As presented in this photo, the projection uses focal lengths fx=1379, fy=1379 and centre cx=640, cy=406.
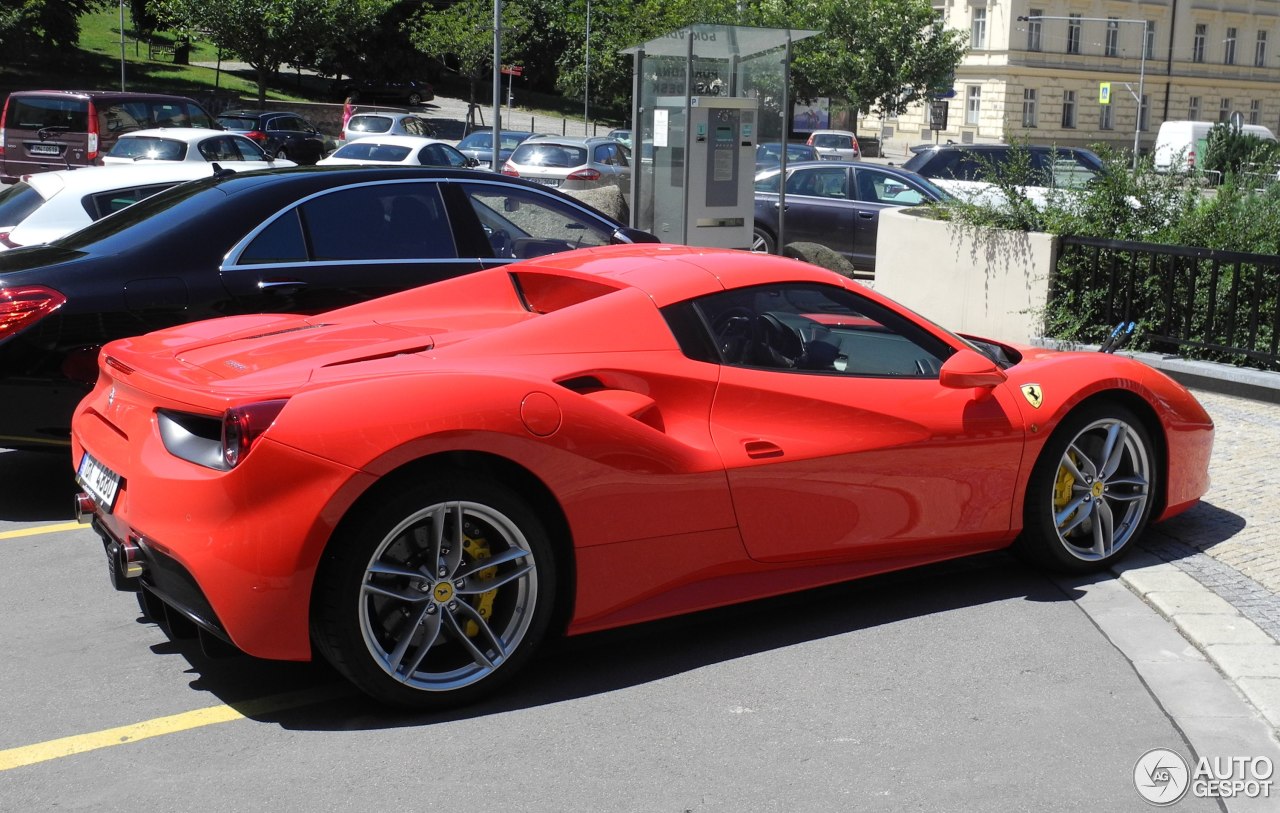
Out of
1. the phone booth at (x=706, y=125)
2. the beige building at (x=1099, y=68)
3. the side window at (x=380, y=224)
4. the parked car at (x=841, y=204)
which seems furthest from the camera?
the beige building at (x=1099, y=68)

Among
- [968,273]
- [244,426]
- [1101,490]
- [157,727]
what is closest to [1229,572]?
[1101,490]

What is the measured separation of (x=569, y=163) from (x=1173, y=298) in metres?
16.1

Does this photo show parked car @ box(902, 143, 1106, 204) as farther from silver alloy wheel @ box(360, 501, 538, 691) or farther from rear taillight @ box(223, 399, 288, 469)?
rear taillight @ box(223, 399, 288, 469)

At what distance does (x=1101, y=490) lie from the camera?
18.2ft

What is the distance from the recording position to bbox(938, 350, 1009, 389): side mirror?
4.98 m

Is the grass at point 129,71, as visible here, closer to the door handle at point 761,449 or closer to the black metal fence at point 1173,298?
the black metal fence at point 1173,298

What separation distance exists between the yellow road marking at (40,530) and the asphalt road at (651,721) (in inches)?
38.8

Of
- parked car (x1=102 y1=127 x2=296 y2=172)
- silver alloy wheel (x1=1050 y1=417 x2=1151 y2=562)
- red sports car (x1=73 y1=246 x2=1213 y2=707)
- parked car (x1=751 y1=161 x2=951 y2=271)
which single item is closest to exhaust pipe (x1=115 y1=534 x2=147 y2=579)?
red sports car (x1=73 y1=246 x2=1213 y2=707)

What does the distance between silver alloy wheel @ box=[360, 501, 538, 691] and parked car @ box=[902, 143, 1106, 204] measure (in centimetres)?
797

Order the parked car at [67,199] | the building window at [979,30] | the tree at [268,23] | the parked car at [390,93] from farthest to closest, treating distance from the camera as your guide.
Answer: the building window at [979,30]
the parked car at [390,93]
the tree at [268,23]
the parked car at [67,199]

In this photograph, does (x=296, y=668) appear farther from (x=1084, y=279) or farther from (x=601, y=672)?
(x=1084, y=279)

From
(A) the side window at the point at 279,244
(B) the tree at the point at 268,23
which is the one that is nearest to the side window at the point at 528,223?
(A) the side window at the point at 279,244

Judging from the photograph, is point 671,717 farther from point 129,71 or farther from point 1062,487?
point 129,71

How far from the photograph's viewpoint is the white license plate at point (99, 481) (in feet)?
14.3
